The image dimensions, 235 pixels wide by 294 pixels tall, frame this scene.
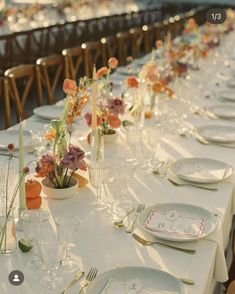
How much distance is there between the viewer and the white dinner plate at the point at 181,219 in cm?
163

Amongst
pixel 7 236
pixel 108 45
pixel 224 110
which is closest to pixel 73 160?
pixel 7 236

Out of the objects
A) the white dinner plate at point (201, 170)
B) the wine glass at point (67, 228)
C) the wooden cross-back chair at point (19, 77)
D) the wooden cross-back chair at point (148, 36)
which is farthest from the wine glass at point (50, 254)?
the wooden cross-back chair at point (148, 36)

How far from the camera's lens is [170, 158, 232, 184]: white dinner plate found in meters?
2.08

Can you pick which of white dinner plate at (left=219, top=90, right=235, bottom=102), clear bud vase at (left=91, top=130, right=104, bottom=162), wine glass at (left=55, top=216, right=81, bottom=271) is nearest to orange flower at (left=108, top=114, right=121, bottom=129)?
clear bud vase at (left=91, top=130, right=104, bottom=162)

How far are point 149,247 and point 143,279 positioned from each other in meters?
0.19

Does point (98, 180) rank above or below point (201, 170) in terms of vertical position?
above

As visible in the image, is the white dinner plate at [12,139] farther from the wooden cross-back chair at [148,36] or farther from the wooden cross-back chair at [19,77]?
the wooden cross-back chair at [148,36]

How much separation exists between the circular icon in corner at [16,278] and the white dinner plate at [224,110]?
192 centimetres

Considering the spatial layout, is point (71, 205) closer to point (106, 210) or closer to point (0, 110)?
point (106, 210)

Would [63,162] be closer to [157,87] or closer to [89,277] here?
[89,277]

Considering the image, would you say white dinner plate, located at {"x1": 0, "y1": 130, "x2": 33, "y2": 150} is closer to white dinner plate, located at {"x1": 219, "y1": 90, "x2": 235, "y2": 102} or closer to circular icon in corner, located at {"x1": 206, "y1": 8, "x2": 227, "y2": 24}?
circular icon in corner, located at {"x1": 206, "y1": 8, "x2": 227, "y2": 24}

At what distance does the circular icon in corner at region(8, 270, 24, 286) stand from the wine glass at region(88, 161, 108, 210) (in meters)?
0.49

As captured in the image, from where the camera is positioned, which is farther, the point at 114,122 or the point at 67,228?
the point at 114,122

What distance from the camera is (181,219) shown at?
1.76 m
